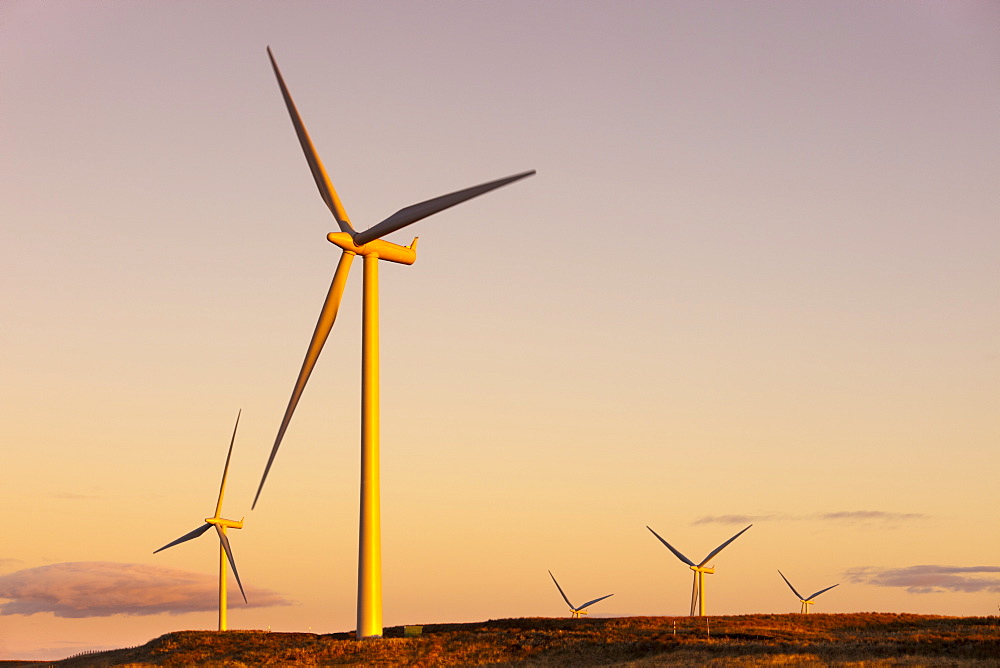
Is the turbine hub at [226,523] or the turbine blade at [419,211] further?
the turbine hub at [226,523]

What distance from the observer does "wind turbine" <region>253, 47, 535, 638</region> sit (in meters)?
72.3

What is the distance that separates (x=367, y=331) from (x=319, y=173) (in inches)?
512

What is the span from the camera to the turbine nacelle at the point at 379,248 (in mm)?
78312

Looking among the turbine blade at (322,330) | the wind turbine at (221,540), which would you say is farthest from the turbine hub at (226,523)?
the turbine blade at (322,330)

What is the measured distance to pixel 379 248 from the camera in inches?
3187

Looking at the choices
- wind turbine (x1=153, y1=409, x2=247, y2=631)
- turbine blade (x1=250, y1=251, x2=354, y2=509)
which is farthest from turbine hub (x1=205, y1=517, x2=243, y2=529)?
turbine blade (x1=250, y1=251, x2=354, y2=509)

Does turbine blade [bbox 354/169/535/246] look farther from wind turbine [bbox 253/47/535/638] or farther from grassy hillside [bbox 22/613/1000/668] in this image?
grassy hillside [bbox 22/613/1000/668]

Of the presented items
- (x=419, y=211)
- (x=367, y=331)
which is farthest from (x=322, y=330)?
(x=419, y=211)

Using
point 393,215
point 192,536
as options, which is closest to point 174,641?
point 192,536

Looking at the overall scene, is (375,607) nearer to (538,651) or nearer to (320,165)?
(538,651)

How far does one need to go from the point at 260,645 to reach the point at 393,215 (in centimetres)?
3310

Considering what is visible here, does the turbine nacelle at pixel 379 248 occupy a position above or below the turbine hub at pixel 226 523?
above

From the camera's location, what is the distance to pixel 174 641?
291 ft

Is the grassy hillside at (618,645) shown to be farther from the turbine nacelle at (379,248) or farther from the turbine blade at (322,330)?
the turbine nacelle at (379,248)
